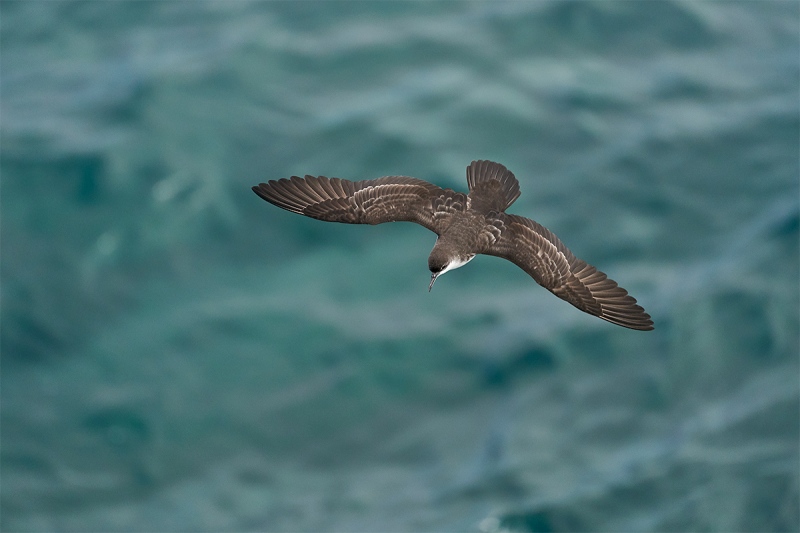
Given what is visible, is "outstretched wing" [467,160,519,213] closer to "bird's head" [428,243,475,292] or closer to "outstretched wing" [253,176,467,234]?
"outstretched wing" [253,176,467,234]

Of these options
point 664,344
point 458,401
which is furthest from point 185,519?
point 664,344

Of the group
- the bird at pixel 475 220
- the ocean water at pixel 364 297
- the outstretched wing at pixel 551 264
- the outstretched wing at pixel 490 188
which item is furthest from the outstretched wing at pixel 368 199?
the ocean water at pixel 364 297

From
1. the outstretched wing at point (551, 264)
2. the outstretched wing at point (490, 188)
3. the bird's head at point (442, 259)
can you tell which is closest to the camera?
the bird's head at point (442, 259)

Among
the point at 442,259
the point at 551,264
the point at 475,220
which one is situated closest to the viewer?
the point at 442,259

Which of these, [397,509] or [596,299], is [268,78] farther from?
[596,299]

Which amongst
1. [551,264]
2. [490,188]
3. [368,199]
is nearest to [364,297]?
[368,199]

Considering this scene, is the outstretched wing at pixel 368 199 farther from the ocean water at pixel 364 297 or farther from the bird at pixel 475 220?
the ocean water at pixel 364 297

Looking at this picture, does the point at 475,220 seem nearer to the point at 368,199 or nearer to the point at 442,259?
the point at 442,259
